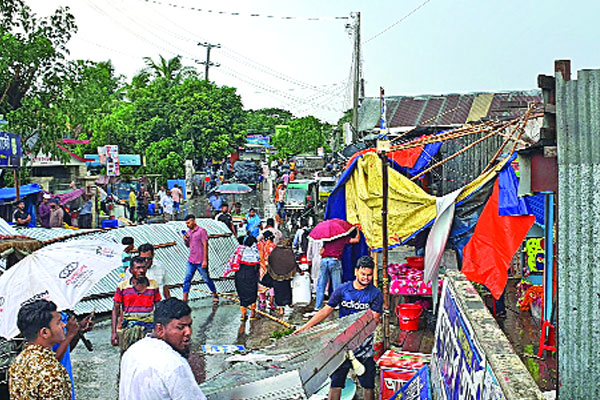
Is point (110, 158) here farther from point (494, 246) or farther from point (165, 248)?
point (494, 246)

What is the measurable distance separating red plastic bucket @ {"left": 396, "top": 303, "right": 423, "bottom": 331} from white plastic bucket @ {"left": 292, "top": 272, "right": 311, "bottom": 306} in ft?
8.34

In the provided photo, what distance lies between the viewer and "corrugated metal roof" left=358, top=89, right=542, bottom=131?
20750 millimetres

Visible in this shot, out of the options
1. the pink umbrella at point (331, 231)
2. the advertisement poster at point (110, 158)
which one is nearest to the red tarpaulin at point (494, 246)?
the pink umbrella at point (331, 231)

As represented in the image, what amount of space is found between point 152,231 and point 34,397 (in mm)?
8318

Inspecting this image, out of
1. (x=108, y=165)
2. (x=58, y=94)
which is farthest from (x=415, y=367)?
(x=108, y=165)

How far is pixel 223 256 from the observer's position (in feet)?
44.1

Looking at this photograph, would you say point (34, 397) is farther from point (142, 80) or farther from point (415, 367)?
point (142, 80)

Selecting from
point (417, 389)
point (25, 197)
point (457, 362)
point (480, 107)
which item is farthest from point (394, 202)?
point (25, 197)

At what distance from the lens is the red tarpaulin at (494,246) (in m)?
7.96

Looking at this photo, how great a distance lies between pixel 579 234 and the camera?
13.8 ft

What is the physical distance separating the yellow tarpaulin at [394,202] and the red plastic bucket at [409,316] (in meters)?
1.19

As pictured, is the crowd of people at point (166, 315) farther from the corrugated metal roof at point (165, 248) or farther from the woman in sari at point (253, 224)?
the woman in sari at point (253, 224)

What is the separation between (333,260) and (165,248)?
3.69 m

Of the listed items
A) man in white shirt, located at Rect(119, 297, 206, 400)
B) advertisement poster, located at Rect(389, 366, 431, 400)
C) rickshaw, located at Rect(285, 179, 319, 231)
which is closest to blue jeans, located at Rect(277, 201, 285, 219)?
rickshaw, located at Rect(285, 179, 319, 231)
